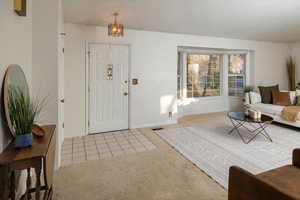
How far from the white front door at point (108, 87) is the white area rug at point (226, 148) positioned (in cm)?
109

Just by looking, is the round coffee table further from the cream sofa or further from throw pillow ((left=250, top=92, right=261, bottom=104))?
throw pillow ((left=250, top=92, right=261, bottom=104))

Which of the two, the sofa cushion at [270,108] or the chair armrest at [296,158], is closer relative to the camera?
the chair armrest at [296,158]


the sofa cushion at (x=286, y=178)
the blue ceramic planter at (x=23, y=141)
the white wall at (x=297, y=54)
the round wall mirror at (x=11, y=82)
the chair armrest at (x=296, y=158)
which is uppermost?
the white wall at (x=297, y=54)

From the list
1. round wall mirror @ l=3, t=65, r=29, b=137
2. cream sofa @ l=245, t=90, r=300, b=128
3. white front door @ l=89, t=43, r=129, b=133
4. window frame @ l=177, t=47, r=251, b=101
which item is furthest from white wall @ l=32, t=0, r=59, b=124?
cream sofa @ l=245, t=90, r=300, b=128

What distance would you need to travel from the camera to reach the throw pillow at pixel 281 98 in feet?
14.4

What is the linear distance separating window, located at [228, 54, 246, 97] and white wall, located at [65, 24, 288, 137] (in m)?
0.64

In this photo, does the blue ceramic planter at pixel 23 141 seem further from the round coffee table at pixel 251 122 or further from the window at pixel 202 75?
the window at pixel 202 75

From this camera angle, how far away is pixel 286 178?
1.29m

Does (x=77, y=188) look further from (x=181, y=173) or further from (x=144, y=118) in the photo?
(x=144, y=118)

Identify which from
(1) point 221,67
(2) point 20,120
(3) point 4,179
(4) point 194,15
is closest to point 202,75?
(1) point 221,67

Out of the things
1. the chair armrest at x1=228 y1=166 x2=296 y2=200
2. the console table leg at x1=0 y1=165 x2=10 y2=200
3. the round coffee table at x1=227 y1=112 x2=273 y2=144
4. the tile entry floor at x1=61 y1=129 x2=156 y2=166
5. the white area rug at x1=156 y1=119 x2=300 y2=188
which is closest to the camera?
the chair armrest at x1=228 y1=166 x2=296 y2=200

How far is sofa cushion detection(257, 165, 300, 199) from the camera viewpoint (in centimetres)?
116

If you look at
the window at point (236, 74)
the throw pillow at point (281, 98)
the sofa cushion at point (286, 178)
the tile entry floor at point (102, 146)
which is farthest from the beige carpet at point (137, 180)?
the window at point (236, 74)

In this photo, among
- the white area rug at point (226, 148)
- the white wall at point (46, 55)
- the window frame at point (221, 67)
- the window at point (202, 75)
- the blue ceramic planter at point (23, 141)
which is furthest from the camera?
the window at point (202, 75)
